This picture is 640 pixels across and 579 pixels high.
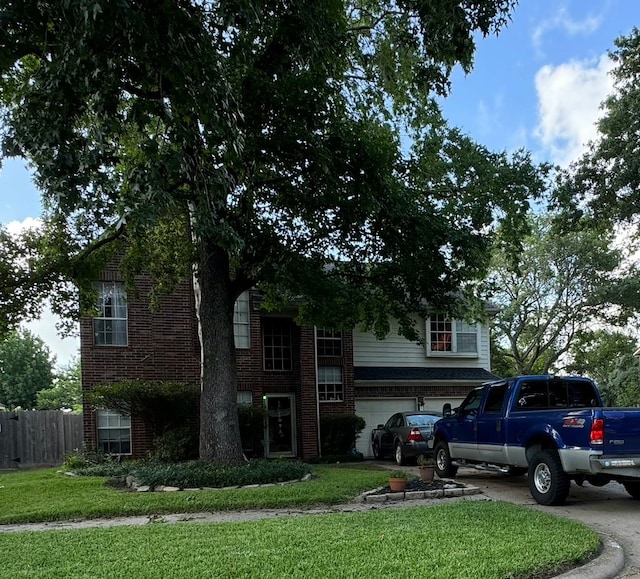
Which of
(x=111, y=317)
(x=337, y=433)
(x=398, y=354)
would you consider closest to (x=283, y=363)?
(x=337, y=433)

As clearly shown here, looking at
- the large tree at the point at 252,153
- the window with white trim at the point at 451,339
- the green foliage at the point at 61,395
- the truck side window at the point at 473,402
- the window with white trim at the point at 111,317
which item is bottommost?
the green foliage at the point at 61,395

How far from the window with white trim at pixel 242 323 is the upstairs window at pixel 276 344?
35.7 inches

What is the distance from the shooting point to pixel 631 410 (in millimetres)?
8992

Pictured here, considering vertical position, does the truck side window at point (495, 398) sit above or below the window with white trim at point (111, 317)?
below

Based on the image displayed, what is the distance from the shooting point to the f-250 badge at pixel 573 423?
29.7ft

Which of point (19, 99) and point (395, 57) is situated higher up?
point (395, 57)

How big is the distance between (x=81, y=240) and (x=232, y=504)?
24.0 feet

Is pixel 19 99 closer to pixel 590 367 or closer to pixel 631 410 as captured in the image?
pixel 631 410

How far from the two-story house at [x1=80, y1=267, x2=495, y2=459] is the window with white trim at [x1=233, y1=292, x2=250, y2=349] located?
3cm

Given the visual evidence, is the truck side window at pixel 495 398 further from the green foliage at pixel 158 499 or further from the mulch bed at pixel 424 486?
the green foliage at pixel 158 499

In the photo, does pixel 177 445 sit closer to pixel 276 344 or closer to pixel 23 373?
pixel 276 344

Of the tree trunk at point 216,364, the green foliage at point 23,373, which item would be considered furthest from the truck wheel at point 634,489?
the green foliage at point 23,373

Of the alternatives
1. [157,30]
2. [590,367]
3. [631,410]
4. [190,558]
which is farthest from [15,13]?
[590,367]

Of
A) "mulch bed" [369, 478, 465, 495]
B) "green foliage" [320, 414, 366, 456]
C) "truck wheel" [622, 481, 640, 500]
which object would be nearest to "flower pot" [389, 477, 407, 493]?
"mulch bed" [369, 478, 465, 495]
